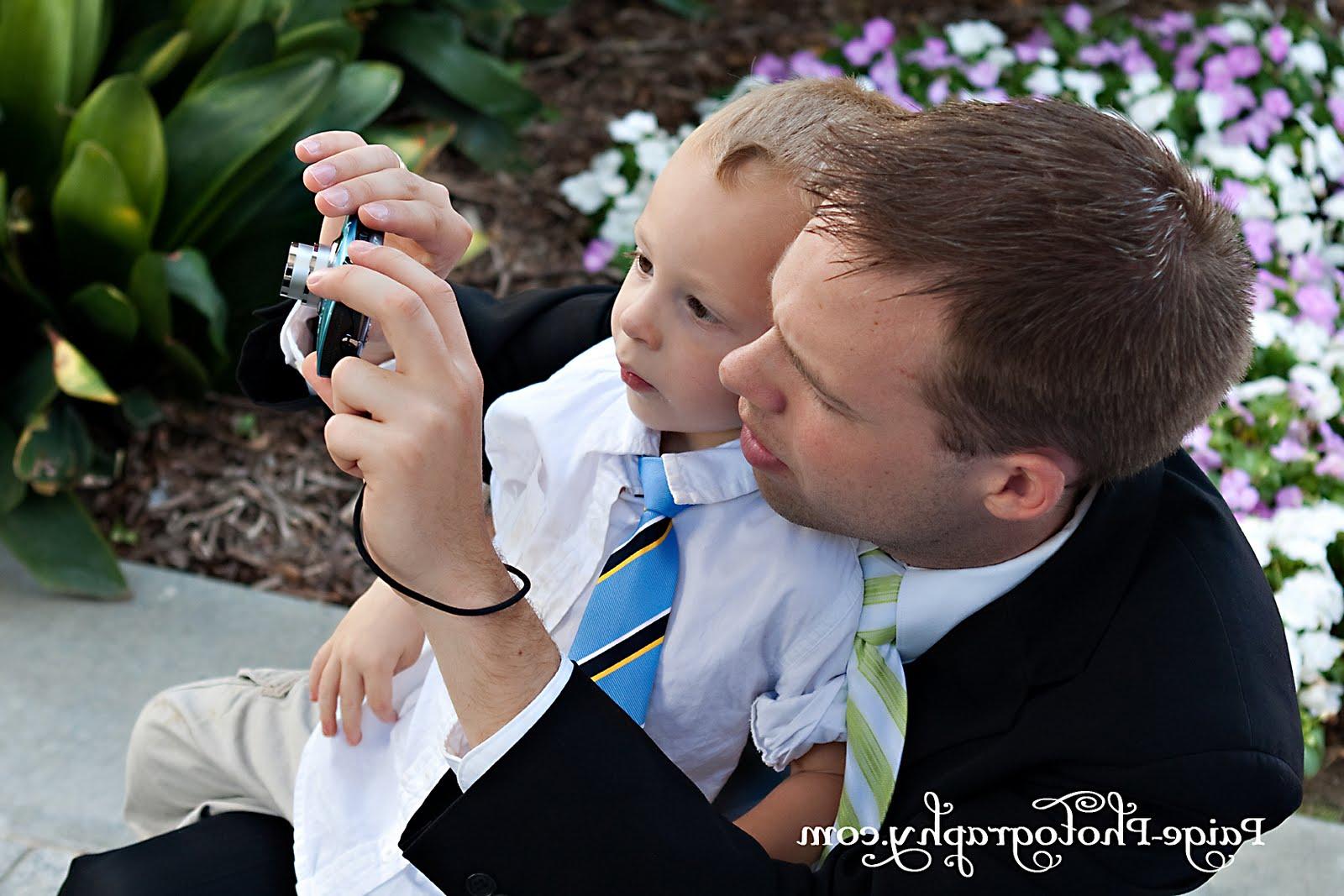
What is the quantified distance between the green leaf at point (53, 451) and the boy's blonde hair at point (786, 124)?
1.73 metres

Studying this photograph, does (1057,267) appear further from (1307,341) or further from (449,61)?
(449,61)

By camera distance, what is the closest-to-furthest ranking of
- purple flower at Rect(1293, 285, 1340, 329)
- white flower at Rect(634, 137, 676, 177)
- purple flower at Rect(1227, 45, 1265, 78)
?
1. purple flower at Rect(1293, 285, 1340, 329)
2. white flower at Rect(634, 137, 676, 177)
3. purple flower at Rect(1227, 45, 1265, 78)

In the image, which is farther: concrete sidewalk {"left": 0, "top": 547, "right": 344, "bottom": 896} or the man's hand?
concrete sidewalk {"left": 0, "top": 547, "right": 344, "bottom": 896}

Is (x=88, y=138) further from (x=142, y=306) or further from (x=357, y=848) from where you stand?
(x=357, y=848)

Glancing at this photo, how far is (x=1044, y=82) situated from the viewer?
399 cm

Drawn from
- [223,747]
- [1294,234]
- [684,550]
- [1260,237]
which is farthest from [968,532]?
[1294,234]

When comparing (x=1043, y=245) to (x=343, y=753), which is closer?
(x=1043, y=245)

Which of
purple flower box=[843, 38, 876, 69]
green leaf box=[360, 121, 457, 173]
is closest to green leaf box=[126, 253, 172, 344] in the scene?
green leaf box=[360, 121, 457, 173]

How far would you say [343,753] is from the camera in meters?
1.64

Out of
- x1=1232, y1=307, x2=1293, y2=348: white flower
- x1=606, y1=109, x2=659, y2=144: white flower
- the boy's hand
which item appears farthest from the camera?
x1=606, y1=109, x2=659, y2=144: white flower

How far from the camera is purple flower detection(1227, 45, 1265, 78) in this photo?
409cm

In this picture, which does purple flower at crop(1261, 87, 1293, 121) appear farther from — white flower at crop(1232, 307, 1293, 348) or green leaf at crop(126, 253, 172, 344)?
green leaf at crop(126, 253, 172, 344)

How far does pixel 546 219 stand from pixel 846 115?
2444 mm

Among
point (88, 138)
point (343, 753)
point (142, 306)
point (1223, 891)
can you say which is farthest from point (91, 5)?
point (1223, 891)
